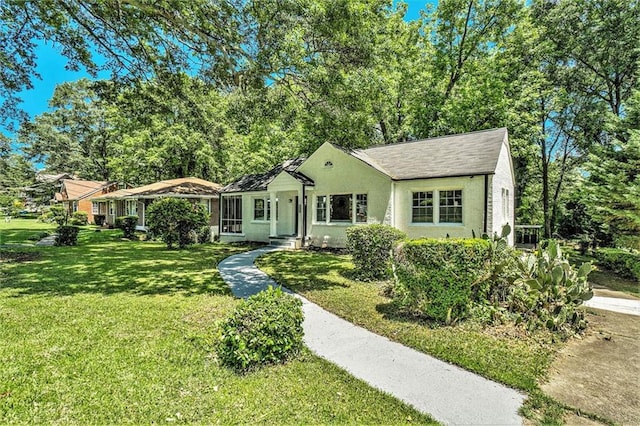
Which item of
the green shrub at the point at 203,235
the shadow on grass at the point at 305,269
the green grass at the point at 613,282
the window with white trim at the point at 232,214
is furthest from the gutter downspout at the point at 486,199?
the green shrub at the point at 203,235

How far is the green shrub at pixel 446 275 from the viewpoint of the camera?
18.5 feet

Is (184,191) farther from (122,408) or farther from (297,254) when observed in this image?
(122,408)

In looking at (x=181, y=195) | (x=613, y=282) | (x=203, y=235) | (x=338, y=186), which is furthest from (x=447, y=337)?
(x=181, y=195)

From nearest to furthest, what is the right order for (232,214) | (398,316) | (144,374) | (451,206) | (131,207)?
1. (144,374)
2. (398,316)
3. (451,206)
4. (232,214)
5. (131,207)

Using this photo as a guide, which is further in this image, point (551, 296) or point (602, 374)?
point (551, 296)

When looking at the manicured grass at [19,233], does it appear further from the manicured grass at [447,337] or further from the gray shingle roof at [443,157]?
the gray shingle roof at [443,157]

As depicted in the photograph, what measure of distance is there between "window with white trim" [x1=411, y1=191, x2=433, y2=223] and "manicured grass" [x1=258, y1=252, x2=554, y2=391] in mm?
6795

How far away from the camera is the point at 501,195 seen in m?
14.2

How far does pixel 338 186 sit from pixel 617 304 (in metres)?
11.6

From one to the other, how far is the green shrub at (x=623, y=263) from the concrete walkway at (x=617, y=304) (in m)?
3.93

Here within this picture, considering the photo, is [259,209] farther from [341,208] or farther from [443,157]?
[443,157]

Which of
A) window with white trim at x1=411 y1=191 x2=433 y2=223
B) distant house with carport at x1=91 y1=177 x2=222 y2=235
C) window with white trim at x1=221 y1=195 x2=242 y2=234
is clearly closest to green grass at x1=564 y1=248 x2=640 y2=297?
window with white trim at x1=411 y1=191 x2=433 y2=223

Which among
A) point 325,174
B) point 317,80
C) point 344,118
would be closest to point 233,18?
point 317,80

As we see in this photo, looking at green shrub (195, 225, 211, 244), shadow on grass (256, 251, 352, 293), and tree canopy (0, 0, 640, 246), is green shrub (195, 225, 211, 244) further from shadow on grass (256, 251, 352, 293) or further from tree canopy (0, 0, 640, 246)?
shadow on grass (256, 251, 352, 293)
